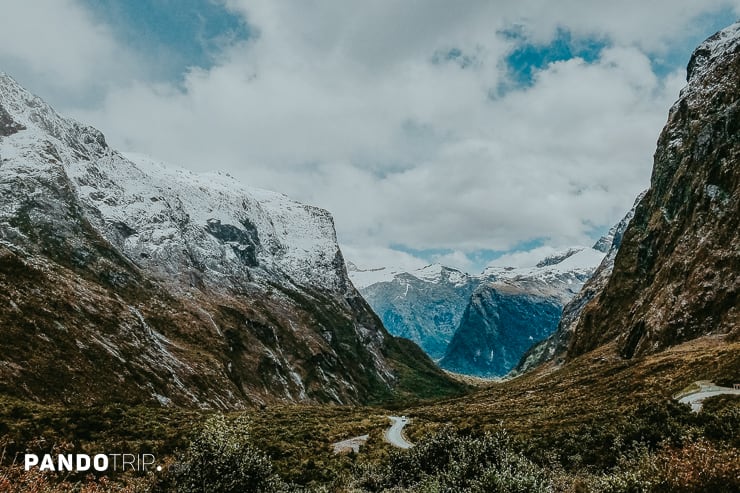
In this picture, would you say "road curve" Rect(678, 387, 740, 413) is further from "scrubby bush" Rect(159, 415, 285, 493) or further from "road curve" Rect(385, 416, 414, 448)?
"scrubby bush" Rect(159, 415, 285, 493)

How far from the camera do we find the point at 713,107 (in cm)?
17262

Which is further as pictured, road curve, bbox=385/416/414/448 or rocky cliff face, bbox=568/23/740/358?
rocky cliff face, bbox=568/23/740/358

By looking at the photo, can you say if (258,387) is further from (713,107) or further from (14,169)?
(713,107)

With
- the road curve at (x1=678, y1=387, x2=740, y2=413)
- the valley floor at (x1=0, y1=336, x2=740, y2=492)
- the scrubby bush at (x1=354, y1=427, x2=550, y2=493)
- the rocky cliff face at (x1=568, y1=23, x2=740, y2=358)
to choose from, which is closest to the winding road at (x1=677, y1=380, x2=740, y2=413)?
the road curve at (x1=678, y1=387, x2=740, y2=413)

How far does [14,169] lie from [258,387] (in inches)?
5248

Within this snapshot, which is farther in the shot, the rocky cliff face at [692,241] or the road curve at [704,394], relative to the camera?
the rocky cliff face at [692,241]

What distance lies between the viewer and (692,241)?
14725cm

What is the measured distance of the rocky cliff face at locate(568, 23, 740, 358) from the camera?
127 meters

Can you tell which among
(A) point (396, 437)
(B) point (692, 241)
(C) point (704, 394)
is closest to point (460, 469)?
(C) point (704, 394)

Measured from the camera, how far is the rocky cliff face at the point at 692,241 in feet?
418

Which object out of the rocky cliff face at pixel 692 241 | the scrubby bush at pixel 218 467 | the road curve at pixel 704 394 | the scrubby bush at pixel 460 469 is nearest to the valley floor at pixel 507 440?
the scrubby bush at pixel 460 469

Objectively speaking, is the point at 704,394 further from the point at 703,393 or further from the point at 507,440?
the point at 507,440

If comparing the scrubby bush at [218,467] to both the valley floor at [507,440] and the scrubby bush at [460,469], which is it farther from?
the scrubby bush at [460,469]

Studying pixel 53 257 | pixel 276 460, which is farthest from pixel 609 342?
pixel 53 257
